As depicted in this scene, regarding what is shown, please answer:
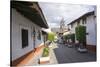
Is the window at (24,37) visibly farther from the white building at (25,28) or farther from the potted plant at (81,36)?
the potted plant at (81,36)

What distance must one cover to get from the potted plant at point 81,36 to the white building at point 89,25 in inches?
2.2

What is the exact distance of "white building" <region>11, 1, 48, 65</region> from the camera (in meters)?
2.82

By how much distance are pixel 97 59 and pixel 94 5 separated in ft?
3.43

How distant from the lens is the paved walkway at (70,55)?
10.5ft

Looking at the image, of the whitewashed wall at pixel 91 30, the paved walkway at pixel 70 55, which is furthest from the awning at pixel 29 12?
the whitewashed wall at pixel 91 30

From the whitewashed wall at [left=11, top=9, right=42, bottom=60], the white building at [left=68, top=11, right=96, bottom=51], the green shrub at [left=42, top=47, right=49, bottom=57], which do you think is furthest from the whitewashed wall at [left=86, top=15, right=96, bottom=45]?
the whitewashed wall at [left=11, top=9, right=42, bottom=60]

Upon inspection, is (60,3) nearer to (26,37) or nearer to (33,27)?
(33,27)

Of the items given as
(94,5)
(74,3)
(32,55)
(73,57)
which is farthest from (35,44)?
(94,5)

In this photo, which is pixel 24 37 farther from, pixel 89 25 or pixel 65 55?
pixel 89 25

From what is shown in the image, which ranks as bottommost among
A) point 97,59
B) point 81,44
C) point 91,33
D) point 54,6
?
point 97,59

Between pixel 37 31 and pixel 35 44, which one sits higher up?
pixel 37 31

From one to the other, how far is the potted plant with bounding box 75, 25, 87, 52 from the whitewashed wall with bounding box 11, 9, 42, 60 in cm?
76

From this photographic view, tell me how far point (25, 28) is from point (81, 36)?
1.08m

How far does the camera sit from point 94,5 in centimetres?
336
